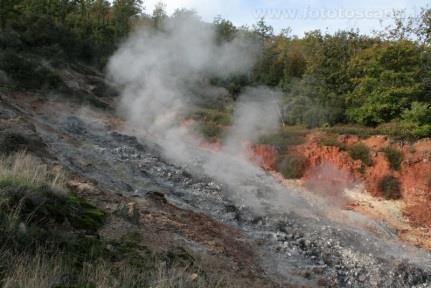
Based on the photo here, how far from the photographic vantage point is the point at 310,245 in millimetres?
9555

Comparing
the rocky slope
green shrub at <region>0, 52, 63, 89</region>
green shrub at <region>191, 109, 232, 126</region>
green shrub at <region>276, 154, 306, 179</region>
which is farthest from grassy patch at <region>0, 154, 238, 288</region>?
green shrub at <region>191, 109, 232, 126</region>

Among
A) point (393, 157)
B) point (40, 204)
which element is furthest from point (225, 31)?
point (40, 204)

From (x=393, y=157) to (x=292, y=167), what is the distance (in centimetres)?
321

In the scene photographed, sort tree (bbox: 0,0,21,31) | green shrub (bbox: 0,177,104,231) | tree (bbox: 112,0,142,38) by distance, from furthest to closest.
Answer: tree (bbox: 112,0,142,38)
tree (bbox: 0,0,21,31)
green shrub (bbox: 0,177,104,231)

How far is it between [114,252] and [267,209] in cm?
746

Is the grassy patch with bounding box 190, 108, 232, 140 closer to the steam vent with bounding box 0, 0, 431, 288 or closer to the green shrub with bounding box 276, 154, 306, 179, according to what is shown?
the steam vent with bounding box 0, 0, 431, 288

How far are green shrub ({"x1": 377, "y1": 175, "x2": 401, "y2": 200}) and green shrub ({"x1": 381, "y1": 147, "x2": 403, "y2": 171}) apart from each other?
1.92 feet

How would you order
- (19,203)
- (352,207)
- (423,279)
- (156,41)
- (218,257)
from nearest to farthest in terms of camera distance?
(19,203), (218,257), (423,279), (352,207), (156,41)

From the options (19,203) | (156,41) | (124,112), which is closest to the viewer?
(19,203)

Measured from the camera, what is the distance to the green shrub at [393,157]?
48.9 feet

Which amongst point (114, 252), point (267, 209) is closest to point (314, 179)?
point (267, 209)

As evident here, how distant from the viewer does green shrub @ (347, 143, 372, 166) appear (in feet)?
50.5

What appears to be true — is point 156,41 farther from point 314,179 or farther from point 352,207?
point 352,207

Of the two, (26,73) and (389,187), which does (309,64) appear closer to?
(389,187)
